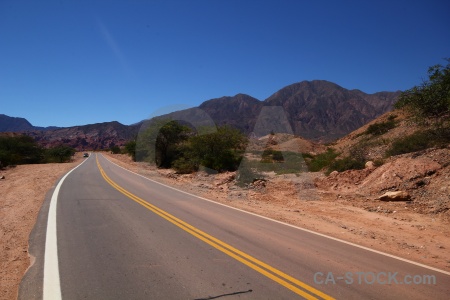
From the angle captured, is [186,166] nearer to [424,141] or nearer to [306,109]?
[424,141]

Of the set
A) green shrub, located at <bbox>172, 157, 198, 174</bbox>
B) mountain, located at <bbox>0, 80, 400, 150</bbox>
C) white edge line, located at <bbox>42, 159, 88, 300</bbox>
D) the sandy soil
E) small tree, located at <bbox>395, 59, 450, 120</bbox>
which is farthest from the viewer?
mountain, located at <bbox>0, 80, 400, 150</bbox>

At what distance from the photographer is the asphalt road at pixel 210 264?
4777 mm

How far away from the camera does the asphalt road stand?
478cm

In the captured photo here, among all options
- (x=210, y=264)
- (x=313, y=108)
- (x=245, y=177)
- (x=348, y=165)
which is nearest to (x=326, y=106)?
(x=313, y=108)

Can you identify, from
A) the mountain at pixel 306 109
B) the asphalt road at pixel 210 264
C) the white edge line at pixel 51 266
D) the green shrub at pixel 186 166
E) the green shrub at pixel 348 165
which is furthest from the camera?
the mountain at pixel 306 109

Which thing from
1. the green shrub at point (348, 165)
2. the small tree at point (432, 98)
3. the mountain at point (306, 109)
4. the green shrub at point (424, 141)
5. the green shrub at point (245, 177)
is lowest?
the green shrub at point (245, 177)

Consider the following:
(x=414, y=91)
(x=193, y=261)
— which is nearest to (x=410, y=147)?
(x=414, y=91)

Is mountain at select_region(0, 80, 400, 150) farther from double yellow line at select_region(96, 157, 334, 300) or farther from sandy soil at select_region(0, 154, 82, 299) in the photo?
double yellow line at select_region(96, 157, 334, 300)

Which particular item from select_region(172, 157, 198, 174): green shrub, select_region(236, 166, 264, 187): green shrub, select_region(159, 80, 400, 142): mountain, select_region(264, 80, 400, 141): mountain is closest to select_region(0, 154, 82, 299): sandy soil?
select_region(236, 166, 264, 187): green shrub

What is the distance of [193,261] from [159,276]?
2.87 ft

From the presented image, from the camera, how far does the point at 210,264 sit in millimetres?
5852

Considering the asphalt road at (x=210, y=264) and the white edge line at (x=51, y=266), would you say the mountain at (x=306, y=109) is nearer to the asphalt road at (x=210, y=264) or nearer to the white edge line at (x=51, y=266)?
the asphalt road at (x=210, y=264)

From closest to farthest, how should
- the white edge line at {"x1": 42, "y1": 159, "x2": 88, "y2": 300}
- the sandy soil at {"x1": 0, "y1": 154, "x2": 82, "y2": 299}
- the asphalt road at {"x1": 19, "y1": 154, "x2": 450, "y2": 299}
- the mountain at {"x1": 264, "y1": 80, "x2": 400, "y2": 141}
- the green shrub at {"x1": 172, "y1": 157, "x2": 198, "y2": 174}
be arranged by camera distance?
the white edge line at {"x1": 42, "y1": 159, "x2": 88, "y2": 300} → the asphalt road at {"x1": 19, "y1": 154, "x2": 450, "y2": 299} → the sandy soil at {"x1": 0, "y1": 154, "x2": 82, "y2": 299} → the green shrub at {"x1": 172, "y1": 157, "x2": 198, "y2": 174} → the mountain at {"x1": 264, "y1": 80, "x2": 400, "y2": 141}

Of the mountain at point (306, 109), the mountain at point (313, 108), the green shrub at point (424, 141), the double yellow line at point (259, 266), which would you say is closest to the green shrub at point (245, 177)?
the green shrub at point (424, 141)
